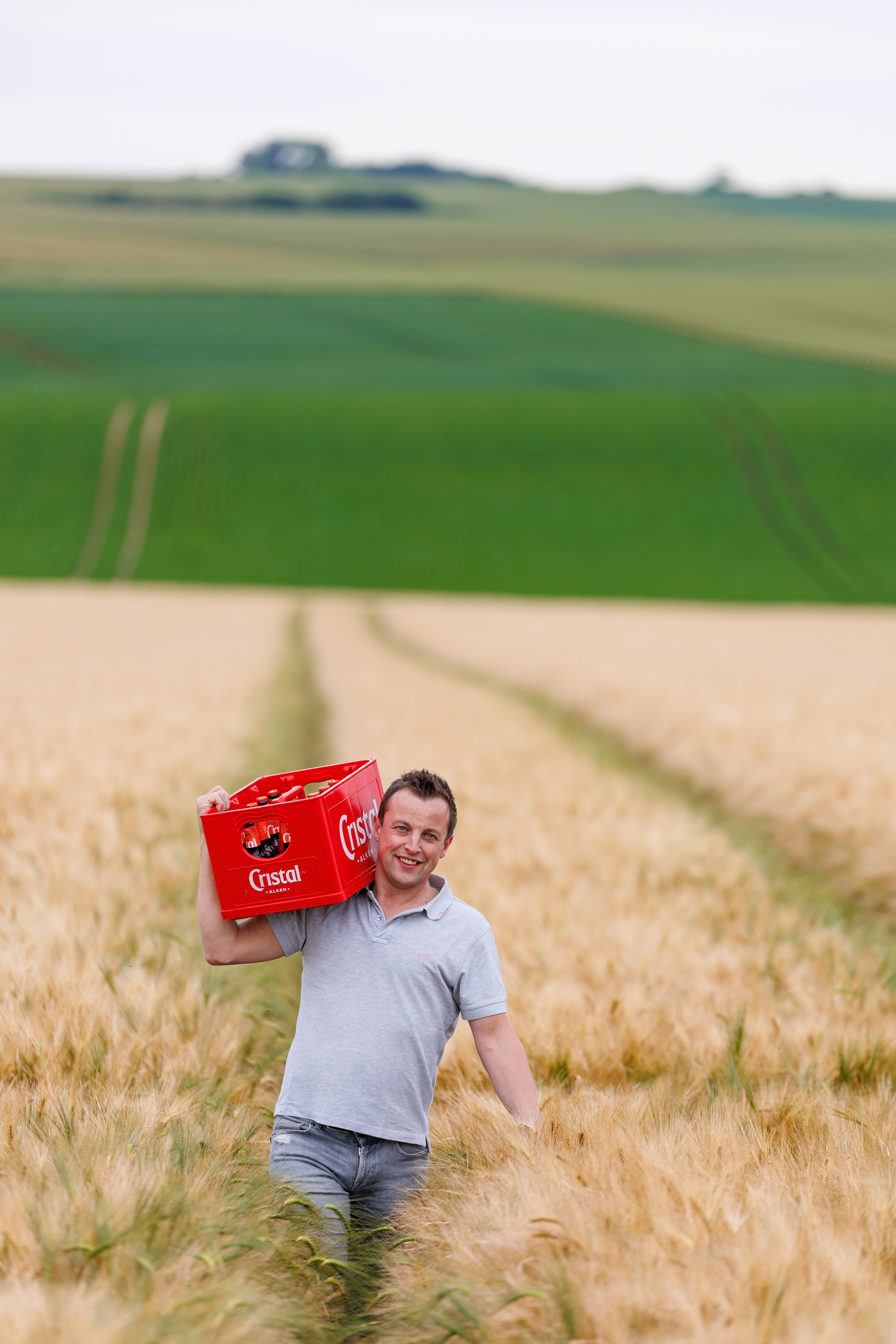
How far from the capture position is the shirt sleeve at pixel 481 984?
154 inches

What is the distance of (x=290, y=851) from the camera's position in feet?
12.4

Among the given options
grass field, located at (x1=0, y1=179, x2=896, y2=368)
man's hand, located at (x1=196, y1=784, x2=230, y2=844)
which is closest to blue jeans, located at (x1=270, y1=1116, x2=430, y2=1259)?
man's hand, located at (x1=196, y1=784, x2=230, y2=844)

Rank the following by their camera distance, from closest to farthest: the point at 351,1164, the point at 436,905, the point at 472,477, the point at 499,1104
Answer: the point at 351,1164, the point at 436,905, the point at 499,1104, the point at 472,477

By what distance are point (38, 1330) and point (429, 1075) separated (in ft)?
5.98

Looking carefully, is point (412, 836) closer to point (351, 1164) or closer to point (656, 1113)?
point (351, 1164)

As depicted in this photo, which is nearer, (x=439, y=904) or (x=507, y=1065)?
(x=507, y=1065)

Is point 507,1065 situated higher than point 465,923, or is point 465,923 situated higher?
point 465,923

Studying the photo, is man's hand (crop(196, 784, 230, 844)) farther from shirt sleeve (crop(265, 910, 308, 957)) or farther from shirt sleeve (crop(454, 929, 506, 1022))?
shirt sleeve (crop(454, 929, 506, 1022))

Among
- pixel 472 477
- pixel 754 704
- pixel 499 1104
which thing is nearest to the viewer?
pixel 499 1104

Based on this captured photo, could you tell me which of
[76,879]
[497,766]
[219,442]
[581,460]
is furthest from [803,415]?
[76,879]

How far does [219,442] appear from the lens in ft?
236

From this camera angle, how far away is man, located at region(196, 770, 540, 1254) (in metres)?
3.86

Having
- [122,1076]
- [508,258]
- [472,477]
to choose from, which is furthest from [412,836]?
[508,258]

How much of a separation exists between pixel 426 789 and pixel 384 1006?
0.74 meters
